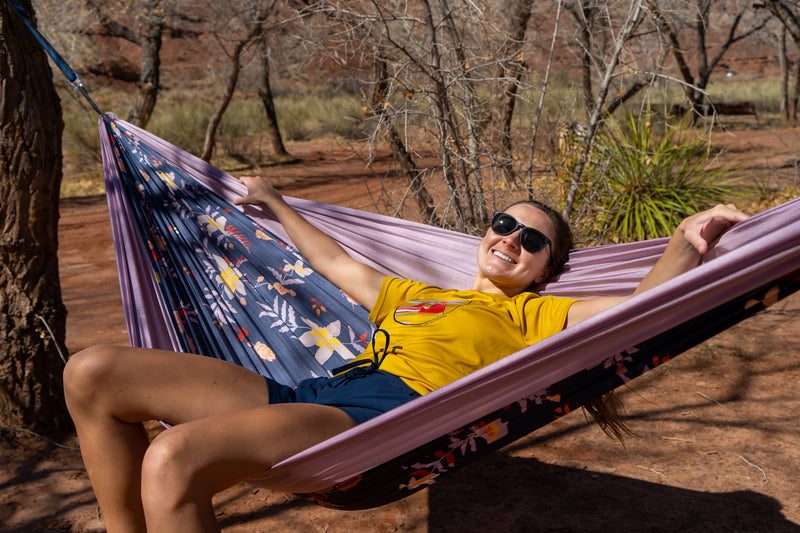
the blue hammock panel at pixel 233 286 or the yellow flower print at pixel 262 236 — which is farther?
the yellow flower print at pixel 262 236

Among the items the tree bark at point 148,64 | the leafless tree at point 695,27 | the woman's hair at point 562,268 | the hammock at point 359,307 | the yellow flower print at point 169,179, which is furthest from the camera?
the tree bark at point 148,64

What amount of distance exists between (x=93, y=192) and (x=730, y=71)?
25.6m

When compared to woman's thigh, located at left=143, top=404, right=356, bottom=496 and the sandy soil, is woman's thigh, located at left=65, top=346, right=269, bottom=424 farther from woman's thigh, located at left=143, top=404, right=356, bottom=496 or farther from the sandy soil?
the sandy soil

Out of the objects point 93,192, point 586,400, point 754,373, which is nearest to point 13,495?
point 586,400

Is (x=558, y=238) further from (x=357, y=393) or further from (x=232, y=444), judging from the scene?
(x=232, y=444)

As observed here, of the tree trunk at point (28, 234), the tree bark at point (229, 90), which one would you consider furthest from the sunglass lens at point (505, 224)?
the tree bark at point (229, 90)

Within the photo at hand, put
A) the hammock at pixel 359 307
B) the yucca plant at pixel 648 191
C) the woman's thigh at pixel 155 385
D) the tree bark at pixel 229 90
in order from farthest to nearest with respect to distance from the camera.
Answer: the tree bark at pixel 229 90 < the yucca plant at pixel 648 191 < the woman's thigh at pixel 155 385 < the hammock at pixel 359 307

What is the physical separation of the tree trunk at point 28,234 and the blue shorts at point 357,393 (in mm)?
1198

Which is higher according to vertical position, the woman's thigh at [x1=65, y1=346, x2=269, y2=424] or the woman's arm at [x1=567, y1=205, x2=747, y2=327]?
the woman's arm at [x1=567, y1=205, x2=747, y2=327]

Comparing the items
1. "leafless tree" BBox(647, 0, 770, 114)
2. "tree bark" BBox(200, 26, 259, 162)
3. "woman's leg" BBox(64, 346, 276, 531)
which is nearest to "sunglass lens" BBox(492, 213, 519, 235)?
"woman's leg" BBox(64, 346, 276, 531)

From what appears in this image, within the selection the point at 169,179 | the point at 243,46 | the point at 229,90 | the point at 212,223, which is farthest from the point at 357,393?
the point at 229,90

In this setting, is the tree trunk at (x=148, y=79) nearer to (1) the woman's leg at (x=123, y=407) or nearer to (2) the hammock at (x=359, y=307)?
(2) the hammock at (x=359, y=307)

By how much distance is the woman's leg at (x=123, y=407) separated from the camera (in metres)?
1.32

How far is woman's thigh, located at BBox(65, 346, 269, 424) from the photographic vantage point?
4.34ft
